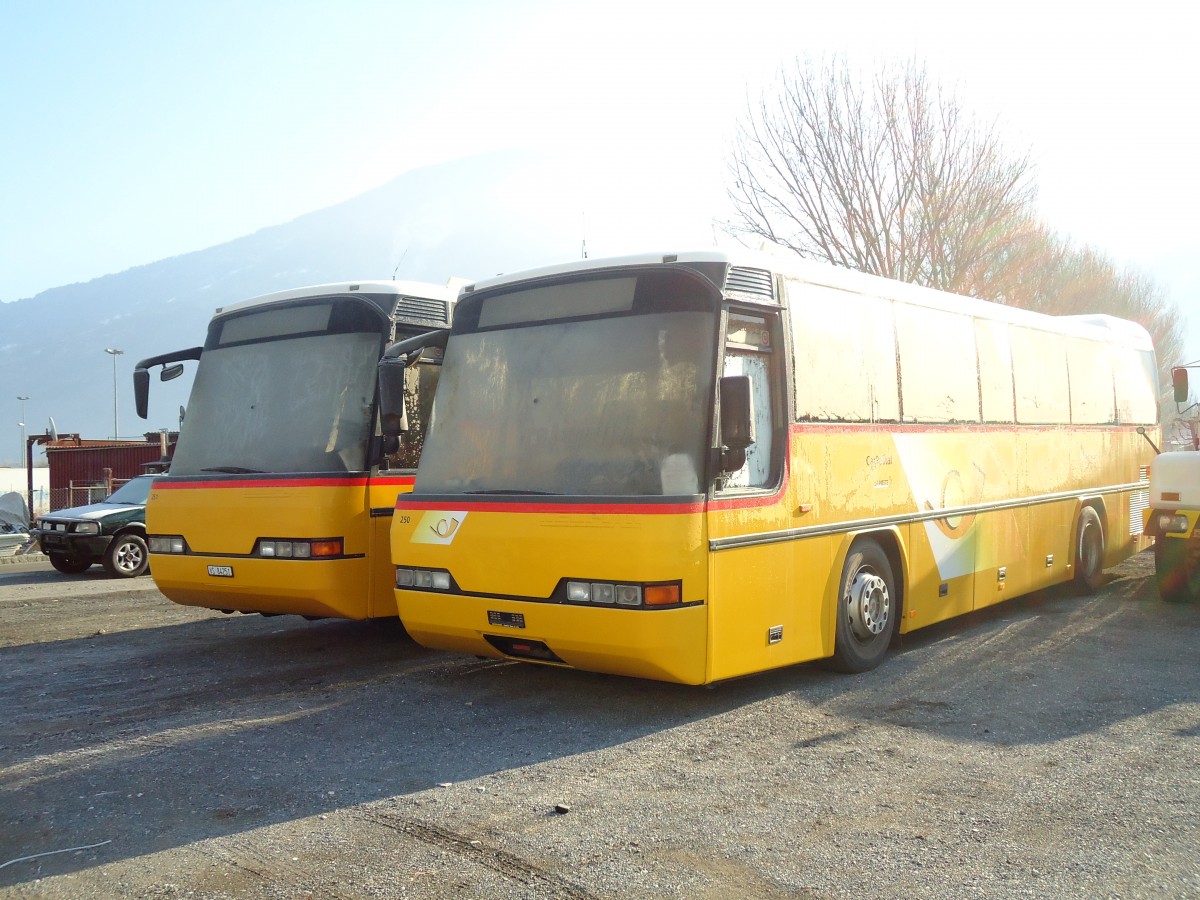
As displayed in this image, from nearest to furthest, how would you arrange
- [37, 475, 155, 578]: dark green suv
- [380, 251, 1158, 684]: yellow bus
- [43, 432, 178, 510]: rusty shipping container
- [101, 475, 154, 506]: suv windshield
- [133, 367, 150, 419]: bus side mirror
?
1. [380, 251, 1158, 684]: yellow bus
2. [133, 367, 150, 419]: bus side mirror
3. [37, 475, 155, 578]: dark green suv
4. [101, 475, 154, 506]: suv windshield
5. [43, 432, 178, 510]: rusty shipping container

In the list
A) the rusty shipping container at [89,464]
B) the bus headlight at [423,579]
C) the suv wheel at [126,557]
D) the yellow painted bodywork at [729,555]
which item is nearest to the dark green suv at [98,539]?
the suv wheel at [126,557]

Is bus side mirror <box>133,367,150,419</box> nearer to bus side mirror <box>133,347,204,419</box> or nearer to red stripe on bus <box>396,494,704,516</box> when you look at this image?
bus side mirror <box>133,347,204,419</box>

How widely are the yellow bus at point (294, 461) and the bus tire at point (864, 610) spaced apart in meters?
3.44

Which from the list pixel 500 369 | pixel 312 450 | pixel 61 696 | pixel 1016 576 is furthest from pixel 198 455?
pixel 1016 576

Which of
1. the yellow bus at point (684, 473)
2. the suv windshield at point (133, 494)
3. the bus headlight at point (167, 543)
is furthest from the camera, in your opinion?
the suv windshield at point (133, 494)

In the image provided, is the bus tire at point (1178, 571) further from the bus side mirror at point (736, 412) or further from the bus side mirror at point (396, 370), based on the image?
the bus side mirror at point (396, 370)

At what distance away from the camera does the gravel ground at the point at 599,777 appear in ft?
14.7

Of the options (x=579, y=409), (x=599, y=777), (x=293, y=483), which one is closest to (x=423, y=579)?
(x=579, y=409)

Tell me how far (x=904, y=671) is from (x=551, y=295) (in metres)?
3.80

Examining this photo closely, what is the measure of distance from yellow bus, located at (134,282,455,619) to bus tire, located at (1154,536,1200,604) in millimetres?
7618

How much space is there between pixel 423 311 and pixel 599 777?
4.85 meters

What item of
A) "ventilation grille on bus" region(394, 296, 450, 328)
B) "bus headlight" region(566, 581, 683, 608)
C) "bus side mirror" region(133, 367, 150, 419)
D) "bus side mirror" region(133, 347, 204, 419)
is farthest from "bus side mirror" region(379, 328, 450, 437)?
"bus side mirror" region(133, 367, 150, 419)

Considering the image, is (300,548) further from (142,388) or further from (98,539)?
(98,539)

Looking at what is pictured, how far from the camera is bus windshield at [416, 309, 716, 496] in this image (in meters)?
6.68
